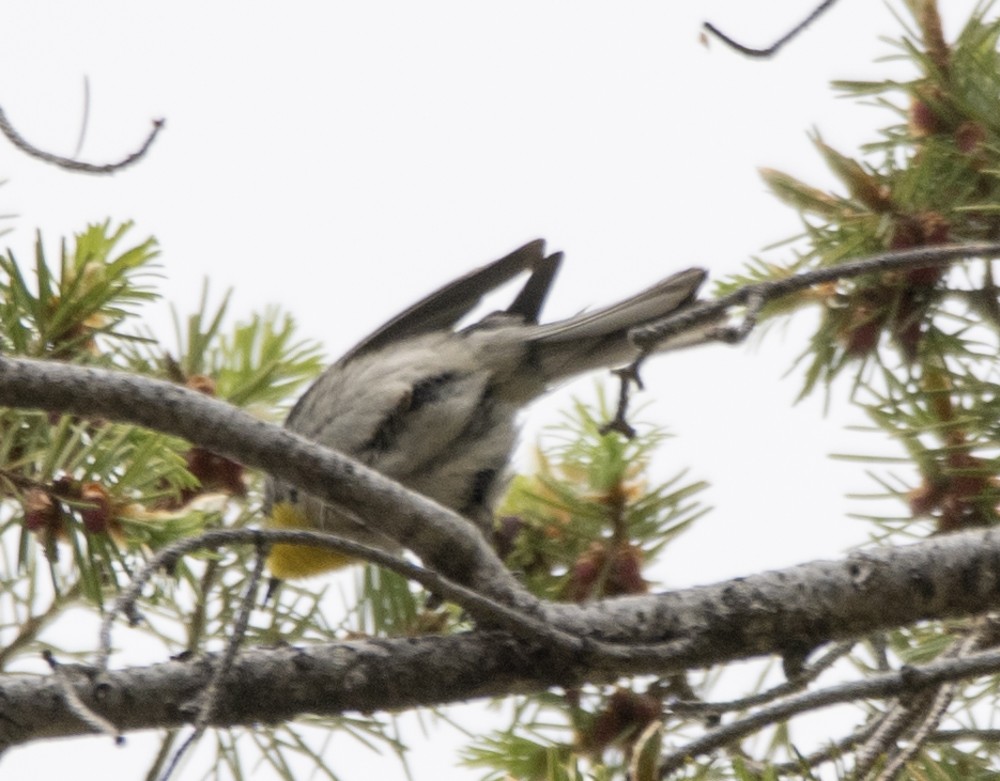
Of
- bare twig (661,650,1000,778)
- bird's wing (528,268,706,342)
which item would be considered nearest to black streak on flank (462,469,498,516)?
bird's wing (528,268,706,342)

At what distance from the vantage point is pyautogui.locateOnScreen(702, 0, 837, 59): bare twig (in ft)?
4.74

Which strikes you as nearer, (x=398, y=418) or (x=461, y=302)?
(x=398, y=418)

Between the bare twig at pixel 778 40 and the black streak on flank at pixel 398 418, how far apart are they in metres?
1.23

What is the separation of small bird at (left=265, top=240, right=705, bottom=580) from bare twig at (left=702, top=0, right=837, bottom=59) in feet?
3.11

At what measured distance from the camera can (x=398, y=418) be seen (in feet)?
8.39

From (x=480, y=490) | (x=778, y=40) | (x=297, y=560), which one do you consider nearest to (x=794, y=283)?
(x=778, y=40)

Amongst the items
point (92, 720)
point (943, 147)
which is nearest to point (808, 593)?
point (943, 147)

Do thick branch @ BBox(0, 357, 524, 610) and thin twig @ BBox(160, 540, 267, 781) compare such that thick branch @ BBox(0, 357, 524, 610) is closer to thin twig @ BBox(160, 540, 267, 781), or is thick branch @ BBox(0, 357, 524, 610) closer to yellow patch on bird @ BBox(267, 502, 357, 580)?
thin twig @ BBox(160, 540, 267, 781)

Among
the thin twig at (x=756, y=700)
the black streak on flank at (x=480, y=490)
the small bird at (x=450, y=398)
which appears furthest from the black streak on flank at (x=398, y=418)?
the thin twig at (x=756, y=700)

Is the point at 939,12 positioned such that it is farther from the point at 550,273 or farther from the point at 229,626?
the point at 229,626

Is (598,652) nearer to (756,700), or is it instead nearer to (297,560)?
(756,700)

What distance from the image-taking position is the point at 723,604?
150cm

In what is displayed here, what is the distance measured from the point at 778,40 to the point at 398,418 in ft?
4.20

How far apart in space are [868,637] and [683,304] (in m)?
0.91
